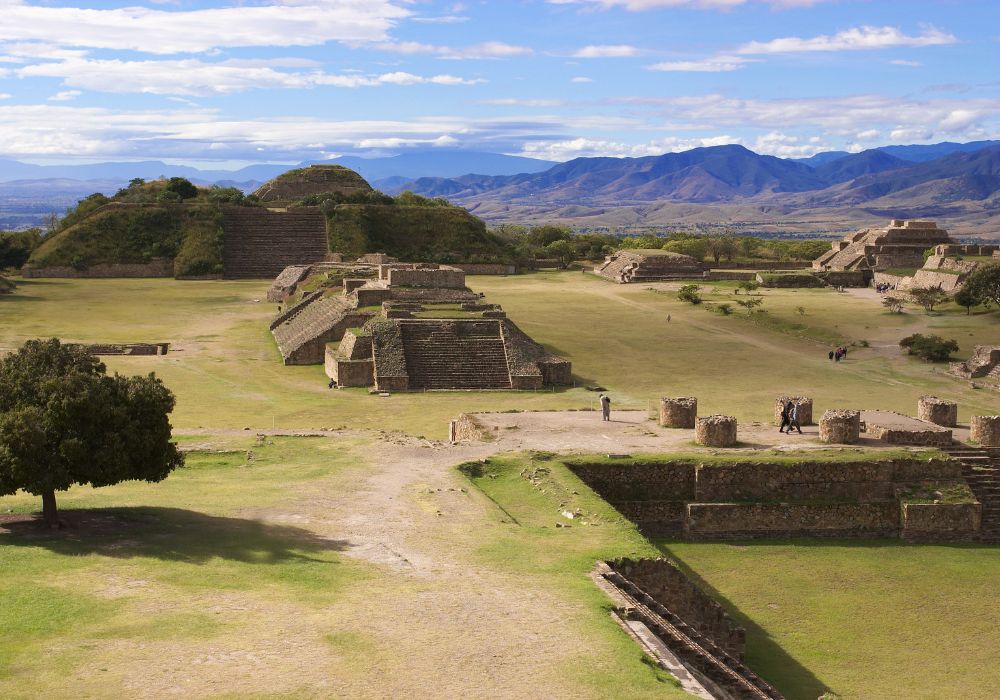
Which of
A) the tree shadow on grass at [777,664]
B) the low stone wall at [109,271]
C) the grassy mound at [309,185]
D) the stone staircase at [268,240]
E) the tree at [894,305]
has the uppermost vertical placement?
the grassy mound at [309,185]

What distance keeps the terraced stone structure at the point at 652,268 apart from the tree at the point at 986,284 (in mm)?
24854

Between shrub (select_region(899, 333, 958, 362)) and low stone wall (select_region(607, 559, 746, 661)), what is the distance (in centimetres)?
3057

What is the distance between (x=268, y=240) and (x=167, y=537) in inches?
2708

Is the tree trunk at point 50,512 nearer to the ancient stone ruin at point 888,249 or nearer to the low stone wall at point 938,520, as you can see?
the low stone wall at point 938,520

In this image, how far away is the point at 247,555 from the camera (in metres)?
16.2

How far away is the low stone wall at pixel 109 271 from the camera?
75812mm

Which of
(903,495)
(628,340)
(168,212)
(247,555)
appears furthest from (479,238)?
(247,555)

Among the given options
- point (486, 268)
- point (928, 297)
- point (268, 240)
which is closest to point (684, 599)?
point (928, 297)

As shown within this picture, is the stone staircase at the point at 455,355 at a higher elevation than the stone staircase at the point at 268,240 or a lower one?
lower

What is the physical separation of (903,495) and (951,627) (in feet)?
16.8

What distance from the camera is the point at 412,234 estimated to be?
87750 mm

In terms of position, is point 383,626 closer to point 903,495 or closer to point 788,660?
point 788,660

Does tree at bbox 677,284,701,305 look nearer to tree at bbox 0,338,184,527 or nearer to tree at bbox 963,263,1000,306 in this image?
tree at bbox 963,263,1000,306

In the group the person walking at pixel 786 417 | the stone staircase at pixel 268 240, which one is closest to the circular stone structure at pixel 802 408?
the person walking at pixel 786 417
